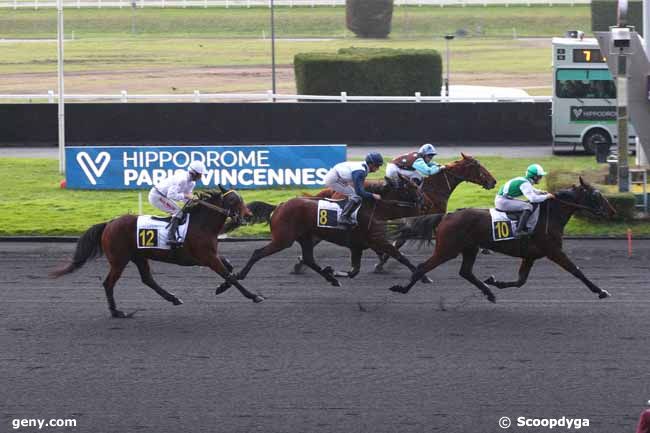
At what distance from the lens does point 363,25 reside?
58.5 m

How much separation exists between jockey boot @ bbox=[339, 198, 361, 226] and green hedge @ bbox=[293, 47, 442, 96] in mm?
20095

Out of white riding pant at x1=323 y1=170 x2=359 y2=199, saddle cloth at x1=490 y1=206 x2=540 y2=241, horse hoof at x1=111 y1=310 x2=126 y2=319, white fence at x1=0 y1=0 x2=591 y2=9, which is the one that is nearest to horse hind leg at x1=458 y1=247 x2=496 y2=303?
saddle cloth at x1=490 y1=206 x2=540 y2=241

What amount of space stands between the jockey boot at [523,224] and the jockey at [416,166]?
9.17 feet

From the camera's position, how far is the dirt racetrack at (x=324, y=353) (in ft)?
32.2

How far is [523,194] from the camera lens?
45.0ft

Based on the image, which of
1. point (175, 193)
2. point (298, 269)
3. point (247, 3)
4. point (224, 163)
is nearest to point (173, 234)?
point (175, 193)

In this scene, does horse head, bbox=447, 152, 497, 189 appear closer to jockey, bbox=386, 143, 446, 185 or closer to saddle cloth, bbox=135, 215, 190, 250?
jockey, bbox=386, 143, 446, 185

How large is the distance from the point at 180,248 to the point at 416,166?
422 cm

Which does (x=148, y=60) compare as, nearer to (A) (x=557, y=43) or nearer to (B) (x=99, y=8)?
(B) (x=99, y=8)

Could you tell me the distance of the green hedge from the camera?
1369 inches

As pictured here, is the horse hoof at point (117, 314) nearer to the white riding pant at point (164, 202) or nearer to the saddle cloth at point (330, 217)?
the white riding pant at point (164, 202)

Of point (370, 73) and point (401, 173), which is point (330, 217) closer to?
point (401, 173)

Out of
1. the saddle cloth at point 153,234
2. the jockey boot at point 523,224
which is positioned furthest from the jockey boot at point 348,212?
the saddle cloth at point 153,234

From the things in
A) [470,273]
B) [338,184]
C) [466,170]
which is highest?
[466,170]
